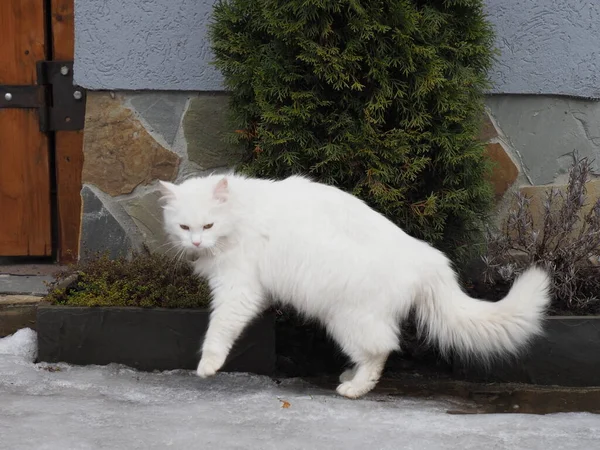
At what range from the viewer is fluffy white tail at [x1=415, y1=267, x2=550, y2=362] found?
9.45 feet

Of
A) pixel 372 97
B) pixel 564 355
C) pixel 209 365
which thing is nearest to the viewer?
pixel 209 365

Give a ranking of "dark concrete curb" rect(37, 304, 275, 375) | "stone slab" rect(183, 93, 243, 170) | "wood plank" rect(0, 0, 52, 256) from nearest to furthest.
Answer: "dark concrete curb" rect(37, 304, 275, 375), "stone slab" rect(183, 93, 243, 170), "wood plank" rect(0, 0, 52, 256)

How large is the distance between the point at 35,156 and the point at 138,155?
31.0 inches

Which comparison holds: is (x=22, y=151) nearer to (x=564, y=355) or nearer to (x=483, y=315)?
(x=483, y=315)

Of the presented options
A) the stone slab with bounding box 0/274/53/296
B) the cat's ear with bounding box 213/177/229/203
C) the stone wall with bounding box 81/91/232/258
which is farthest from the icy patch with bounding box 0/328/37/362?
the cat's ear with bounding box 213/177/229/203

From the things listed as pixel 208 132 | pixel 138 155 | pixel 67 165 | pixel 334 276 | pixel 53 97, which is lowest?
pixel 334 276

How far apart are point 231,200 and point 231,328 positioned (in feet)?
1.79

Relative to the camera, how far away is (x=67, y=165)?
450 cm

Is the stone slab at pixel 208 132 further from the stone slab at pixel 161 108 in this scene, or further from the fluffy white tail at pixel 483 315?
the fluffy white tail at pixel 483 315

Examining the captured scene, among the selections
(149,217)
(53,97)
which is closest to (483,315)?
(149,217)

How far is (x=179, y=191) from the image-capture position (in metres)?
3.07

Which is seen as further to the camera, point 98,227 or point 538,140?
point 98,227

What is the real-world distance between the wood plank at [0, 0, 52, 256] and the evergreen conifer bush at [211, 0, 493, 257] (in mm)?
1398

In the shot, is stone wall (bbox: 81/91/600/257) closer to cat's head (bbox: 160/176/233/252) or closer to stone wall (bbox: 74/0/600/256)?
stone wall (bbox: 74/0/600/256)
